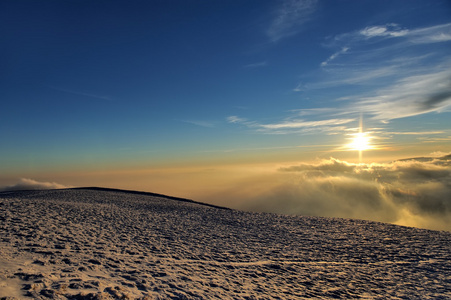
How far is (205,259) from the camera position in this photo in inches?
349

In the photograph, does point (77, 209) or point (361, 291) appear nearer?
point (361, 291)

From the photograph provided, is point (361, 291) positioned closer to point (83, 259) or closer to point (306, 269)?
point (306, 269)

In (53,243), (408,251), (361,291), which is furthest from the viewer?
(408,251)

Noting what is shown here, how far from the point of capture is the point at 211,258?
905cm

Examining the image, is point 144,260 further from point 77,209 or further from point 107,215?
point 77,209

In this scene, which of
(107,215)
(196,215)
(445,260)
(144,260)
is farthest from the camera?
(196,215)

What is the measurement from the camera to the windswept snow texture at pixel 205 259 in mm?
5938

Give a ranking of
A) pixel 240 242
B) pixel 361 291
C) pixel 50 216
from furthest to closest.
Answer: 1. pixel 50 216
2. pixel 240 242
3. pixel 361 291

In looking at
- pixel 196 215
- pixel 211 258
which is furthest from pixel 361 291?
pixel 196 215

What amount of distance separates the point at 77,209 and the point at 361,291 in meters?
14.8

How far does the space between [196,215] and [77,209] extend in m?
7.29

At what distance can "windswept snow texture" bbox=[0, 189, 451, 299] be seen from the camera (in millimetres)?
5938

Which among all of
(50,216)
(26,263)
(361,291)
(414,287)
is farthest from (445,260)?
(50,216)

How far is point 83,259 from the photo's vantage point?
7348 millimetres
